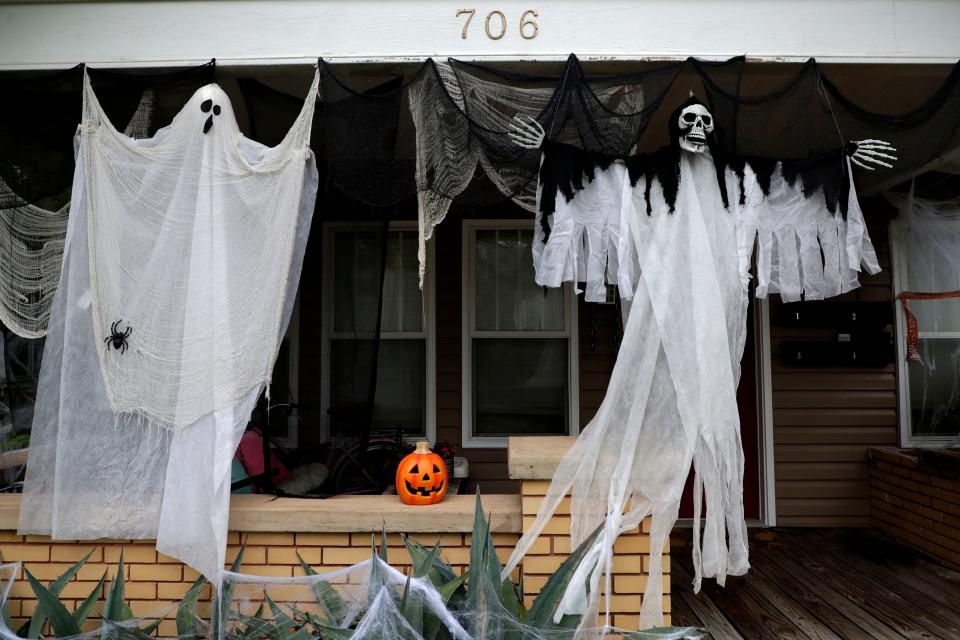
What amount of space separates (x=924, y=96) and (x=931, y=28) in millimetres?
885

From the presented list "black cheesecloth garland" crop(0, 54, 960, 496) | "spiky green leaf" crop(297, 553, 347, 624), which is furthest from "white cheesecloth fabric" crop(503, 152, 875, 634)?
"spiky green leaf" crop(297, 553, 347, 624)

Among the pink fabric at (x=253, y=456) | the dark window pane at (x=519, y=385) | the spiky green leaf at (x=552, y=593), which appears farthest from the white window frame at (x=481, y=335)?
the spiky green leaf at (x=552, y=593)

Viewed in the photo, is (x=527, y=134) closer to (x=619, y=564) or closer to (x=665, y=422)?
(x=665, y=422)

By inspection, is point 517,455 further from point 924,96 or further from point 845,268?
point 924,96

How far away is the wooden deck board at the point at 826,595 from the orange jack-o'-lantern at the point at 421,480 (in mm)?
1594

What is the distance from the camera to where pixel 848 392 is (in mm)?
5156

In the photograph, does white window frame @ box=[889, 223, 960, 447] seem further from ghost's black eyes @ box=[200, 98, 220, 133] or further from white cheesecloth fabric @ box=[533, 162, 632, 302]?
ghost's black eyes @ box=[200, 98, 220, 133]

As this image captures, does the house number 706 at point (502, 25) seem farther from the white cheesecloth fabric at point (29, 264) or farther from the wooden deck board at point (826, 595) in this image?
the wooden deck board at point (826, 595)

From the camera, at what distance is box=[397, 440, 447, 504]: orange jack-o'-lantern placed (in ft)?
9.61

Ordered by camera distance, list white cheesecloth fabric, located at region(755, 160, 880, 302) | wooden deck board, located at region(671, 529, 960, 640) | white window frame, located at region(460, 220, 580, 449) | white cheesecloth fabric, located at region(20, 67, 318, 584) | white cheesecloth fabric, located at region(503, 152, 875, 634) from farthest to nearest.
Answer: white window frame, located at region(460, 220, 580, 449) < wooden deck board, located at region(671, 529, 960, 640) < white cheesecloth fabric, located at region(755, 160, 880, 302) < white cheesecloth fabric, located at region(20, 67, 318, 584) < white cheesecloth fabric, located at region(503, 152, 875, 634)

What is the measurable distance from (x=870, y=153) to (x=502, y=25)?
173 cm

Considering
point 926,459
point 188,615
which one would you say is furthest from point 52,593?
point 926,459

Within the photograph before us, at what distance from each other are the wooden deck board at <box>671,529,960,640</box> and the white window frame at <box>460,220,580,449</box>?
1.39 meters

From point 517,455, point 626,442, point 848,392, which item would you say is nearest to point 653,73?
point 626,442
